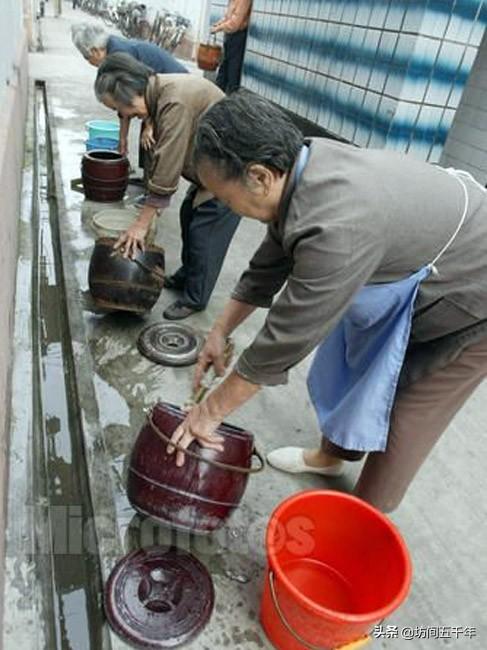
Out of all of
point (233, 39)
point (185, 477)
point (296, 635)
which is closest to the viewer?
point (296, 635)

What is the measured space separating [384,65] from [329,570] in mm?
4145

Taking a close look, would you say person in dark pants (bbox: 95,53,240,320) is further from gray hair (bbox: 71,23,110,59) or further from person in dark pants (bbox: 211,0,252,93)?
person in dark pants (bbox: 211,0,252,93)

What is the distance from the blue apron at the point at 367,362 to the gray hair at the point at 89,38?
146 inches

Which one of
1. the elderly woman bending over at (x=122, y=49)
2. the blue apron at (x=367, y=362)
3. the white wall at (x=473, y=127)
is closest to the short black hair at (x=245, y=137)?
the blue apron at (x=367, y=362)

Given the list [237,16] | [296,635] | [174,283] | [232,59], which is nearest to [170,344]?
[174,283]

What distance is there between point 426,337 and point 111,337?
202 centimetres

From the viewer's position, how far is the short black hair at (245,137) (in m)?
1.36

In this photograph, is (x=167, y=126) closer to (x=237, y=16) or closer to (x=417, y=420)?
(x=417, y=420)

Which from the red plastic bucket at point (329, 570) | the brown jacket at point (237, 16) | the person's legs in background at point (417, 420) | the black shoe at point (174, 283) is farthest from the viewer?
the brown jacket at point (237, 16)

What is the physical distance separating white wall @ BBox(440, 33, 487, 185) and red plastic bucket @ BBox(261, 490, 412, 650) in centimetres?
435

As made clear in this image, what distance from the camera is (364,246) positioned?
53.6 inches

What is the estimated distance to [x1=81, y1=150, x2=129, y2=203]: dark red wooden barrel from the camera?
15.2 ft

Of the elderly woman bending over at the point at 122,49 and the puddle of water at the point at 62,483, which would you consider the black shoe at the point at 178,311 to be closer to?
the puddle of water at the point at 62,483

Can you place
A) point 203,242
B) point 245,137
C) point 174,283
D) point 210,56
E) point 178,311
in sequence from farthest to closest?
point 210,56
point 174,283
point 178,311
point 203,242
point 245,137
